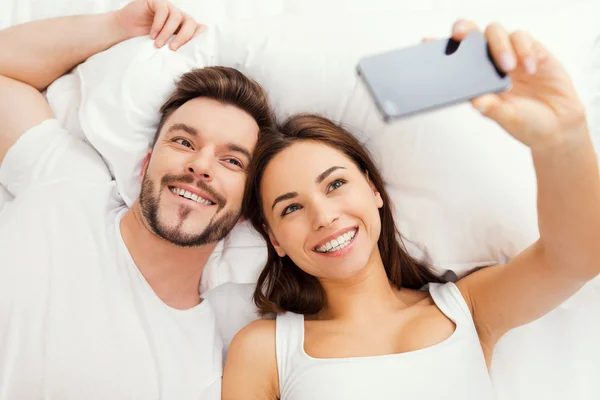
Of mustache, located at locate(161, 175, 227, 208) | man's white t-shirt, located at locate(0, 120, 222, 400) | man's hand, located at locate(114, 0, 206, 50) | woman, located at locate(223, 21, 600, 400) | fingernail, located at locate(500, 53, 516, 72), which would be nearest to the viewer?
fingernail, located at locate(500, 53, 516, 72)

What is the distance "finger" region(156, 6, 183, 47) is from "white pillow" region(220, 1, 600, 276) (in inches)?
8.7

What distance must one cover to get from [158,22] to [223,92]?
13.7 inches

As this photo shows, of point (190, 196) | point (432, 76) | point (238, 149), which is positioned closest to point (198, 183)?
point (190, 196)

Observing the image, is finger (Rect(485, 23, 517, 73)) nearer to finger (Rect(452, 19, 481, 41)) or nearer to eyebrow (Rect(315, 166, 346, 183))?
finger (Rect(452, 19, 481, 41))

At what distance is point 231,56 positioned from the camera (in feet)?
5.18

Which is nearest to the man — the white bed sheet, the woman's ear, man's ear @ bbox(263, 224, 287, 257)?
man's ear @ bbox(263, 224, 287, 257)

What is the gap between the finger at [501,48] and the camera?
0.88 meters

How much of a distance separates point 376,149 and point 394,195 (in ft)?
0.48

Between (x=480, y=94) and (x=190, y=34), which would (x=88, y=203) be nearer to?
(x=190, y=34)

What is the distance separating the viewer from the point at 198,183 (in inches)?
54.2

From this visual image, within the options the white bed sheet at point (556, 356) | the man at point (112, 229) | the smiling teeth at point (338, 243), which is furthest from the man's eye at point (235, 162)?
the white bed sheet at point (556, 356)

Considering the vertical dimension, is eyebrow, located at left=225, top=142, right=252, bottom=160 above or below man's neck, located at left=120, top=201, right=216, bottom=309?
above

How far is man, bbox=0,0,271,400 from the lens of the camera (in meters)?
1.29

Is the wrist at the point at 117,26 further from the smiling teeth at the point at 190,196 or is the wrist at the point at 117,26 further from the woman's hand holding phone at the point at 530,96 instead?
the woman's hand holding phone at the point at 530,96
